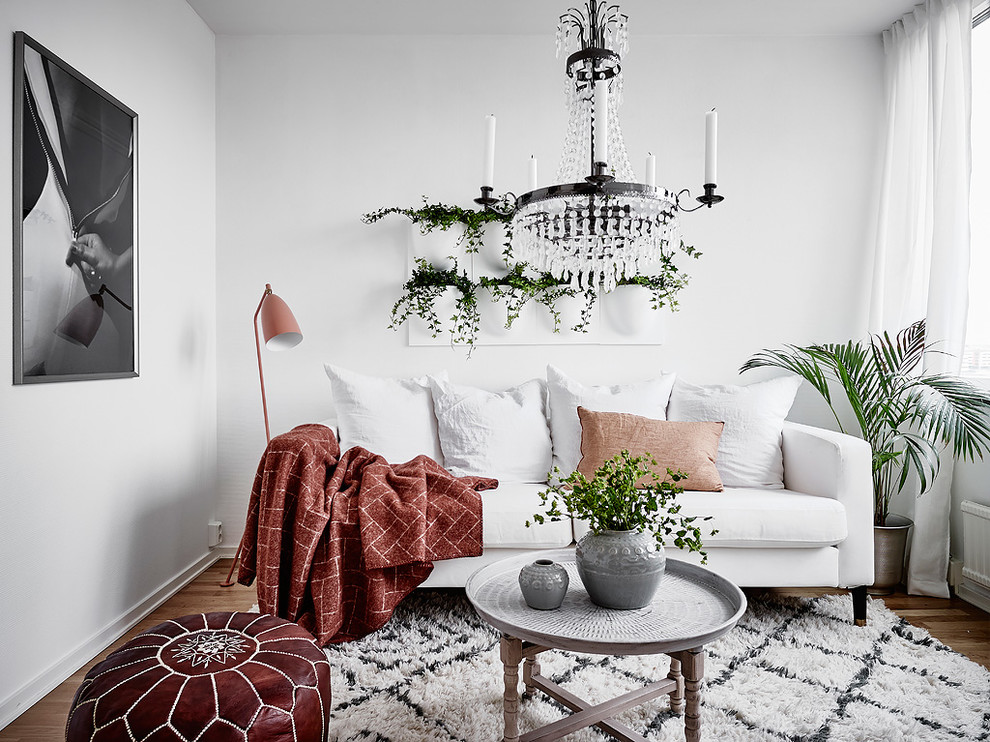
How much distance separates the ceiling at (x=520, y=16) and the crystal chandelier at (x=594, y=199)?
49.6 inches

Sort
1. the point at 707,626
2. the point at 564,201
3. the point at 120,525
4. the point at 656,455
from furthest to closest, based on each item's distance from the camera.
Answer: the point at 656,455 → the point at 120,525 → the point at 564,201 → the point at 707,626

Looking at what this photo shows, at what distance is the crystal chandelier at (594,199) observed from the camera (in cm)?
197

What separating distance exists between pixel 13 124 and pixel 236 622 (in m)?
1.57

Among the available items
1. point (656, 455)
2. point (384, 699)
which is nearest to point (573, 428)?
point (656, 455)

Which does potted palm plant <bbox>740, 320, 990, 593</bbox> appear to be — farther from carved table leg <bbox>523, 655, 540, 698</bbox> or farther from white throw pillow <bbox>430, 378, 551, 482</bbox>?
carved table leg <bbox>523, 655, 540, 698</bbox>

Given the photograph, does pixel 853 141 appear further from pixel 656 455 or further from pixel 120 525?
pixel 120 525

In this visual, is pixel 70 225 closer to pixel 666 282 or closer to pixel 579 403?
pixel 579 403

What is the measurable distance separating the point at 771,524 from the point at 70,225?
105 inches

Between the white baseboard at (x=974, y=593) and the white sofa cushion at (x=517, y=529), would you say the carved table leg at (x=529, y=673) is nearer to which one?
the white sofa cushion at (x=517, y=529)

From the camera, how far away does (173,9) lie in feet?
9.81

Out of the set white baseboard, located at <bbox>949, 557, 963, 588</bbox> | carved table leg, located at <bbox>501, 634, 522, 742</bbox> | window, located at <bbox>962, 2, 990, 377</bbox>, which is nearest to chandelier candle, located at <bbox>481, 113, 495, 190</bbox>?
carved table leg, located at <bbox>501, 634, 522, 742</bbox>

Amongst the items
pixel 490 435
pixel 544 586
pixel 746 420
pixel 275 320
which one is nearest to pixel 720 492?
pixel 746 420

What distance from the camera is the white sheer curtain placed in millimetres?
2889

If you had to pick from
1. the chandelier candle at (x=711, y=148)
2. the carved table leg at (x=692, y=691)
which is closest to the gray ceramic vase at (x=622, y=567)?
the carved table leg at (x=692, y=691)
